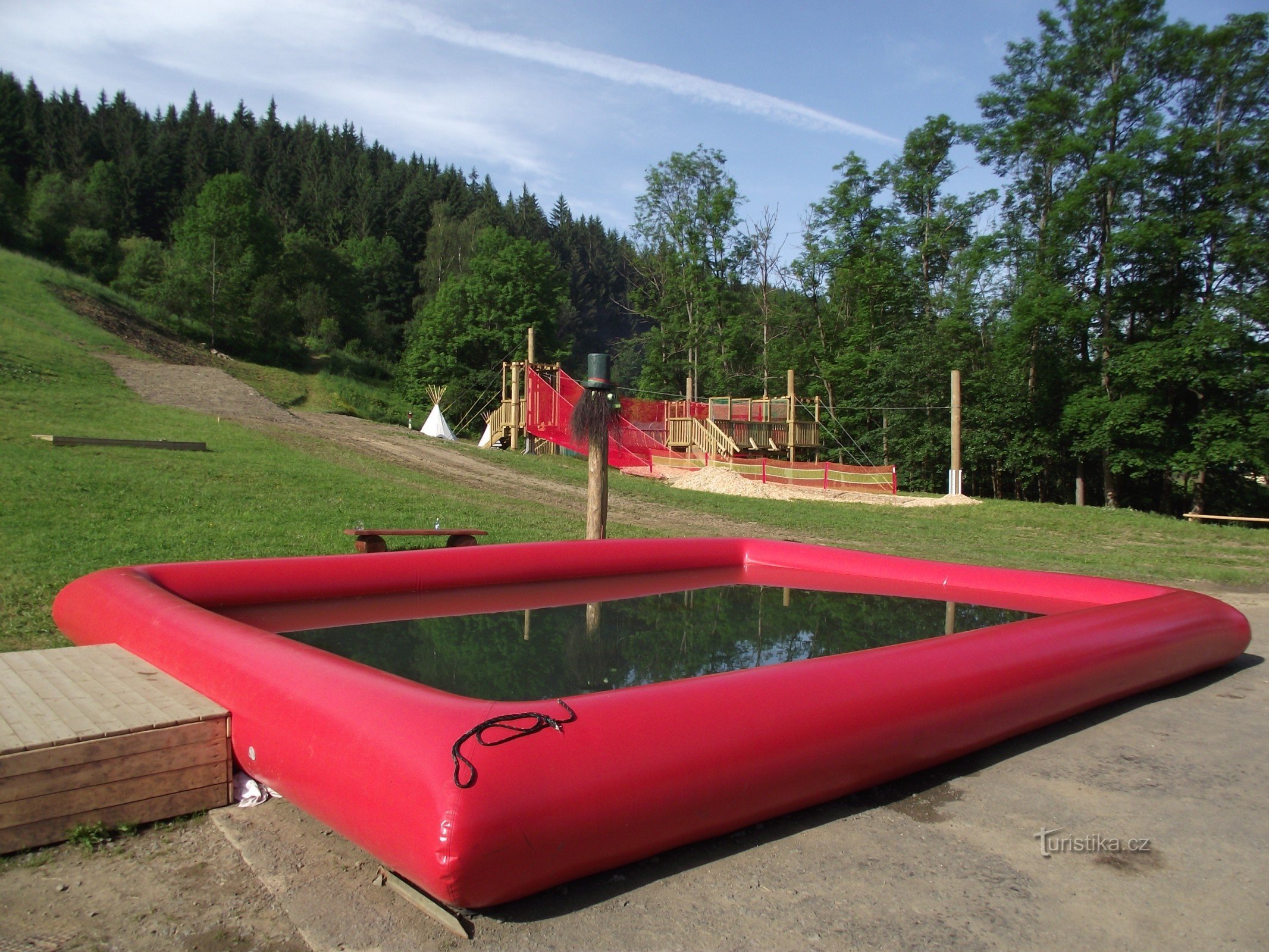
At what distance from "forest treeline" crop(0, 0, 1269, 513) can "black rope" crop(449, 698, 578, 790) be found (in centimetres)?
2448

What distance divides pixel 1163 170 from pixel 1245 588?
698 inches

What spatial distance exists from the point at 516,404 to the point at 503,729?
77.1ft

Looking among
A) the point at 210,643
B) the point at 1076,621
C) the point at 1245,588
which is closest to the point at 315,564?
the point at 210,643

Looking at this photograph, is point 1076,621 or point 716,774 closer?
point 716,774

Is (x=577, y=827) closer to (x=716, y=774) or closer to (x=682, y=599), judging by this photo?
(x=716, y=774)

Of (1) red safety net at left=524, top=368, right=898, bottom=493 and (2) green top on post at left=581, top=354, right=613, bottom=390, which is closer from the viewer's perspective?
(2) green top on post at left=581, top=354, right=613, bottom=390

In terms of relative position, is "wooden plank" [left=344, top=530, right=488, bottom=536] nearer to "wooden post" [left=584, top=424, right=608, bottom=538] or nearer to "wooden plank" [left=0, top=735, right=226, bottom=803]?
"wooden post" [left=584, top=424, right=608, bottom=538]

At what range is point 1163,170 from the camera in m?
23.9

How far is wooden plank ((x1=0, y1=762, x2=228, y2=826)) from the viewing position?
117 inches

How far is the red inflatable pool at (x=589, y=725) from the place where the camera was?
273 centimetres

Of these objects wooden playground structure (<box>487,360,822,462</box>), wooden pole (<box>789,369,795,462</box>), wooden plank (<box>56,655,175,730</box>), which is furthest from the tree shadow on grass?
wooden pole (<box>789,369,795,462</box>)

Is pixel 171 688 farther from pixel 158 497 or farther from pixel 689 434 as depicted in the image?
pixel 689 434

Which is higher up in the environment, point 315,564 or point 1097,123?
point 1097,123

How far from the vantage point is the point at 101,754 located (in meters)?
3.13
